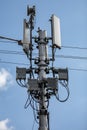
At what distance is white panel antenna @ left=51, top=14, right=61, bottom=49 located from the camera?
13547mm

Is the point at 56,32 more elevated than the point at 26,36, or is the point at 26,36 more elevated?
the point at 56,32

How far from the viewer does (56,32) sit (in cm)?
1383

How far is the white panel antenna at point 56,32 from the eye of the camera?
44.4 feet

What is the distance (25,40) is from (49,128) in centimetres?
322

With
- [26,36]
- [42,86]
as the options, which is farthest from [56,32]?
[42,86]

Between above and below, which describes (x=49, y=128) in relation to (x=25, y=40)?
below

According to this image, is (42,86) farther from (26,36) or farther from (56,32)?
(56,32)

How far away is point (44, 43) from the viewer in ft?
44.3

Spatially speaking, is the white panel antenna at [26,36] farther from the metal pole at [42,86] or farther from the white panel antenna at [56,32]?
the white panel antenna at [56,32]

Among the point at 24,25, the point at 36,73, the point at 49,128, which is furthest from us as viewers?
the point at 24,25

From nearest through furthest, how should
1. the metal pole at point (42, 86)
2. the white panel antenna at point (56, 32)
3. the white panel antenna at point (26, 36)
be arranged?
the metal pole at point (42, 86), the white panel antenna at point (26, 36), the white panel antenna at point (56, 32)

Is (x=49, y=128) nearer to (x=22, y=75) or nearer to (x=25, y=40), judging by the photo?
(x=22, y=75)

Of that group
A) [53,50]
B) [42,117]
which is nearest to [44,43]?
[53,50]

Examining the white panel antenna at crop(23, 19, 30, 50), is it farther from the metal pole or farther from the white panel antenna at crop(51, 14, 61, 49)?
the white panel antenna at crop(51, 14, 61, 49)
